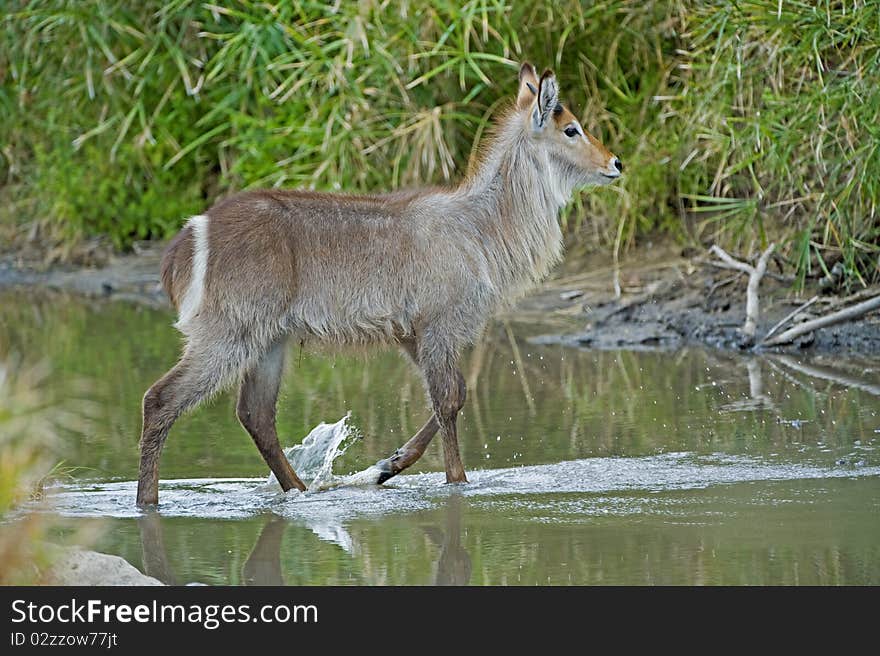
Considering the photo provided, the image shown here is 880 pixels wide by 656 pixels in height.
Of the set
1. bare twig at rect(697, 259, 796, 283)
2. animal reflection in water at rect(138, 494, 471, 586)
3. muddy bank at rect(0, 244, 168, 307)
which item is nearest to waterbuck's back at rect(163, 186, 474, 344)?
animal reflection in water at rect(138, 494, 471, 586)

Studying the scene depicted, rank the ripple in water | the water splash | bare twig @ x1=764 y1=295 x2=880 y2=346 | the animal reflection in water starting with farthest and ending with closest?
bare twig @ x1=764 y1=295 x2=880 y2=346 → the water splash → the ripple in water → the animal reflection in water

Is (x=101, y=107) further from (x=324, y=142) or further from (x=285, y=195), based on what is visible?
(x=285, y=195)

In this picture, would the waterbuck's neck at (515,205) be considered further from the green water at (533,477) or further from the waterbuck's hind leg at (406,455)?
the green water at (533,477)

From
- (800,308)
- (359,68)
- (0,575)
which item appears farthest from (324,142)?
(0,575)

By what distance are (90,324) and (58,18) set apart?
251 centimetres

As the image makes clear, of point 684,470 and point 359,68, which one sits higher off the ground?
point 359,68

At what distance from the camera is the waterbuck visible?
5465 millimetres

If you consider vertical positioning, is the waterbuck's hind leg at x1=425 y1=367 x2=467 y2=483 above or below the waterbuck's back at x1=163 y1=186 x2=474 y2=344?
below

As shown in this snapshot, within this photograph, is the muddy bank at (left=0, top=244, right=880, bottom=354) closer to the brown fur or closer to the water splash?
the water splash

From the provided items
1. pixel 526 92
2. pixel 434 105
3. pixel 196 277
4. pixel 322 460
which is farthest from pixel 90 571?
pixel 434 105

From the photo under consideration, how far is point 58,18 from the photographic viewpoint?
437 inches

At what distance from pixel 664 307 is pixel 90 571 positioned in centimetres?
536

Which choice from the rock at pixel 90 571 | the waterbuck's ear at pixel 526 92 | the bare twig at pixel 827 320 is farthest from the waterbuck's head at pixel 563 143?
the rock at pixel 90 571

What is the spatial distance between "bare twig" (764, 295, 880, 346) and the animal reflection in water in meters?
3.15
